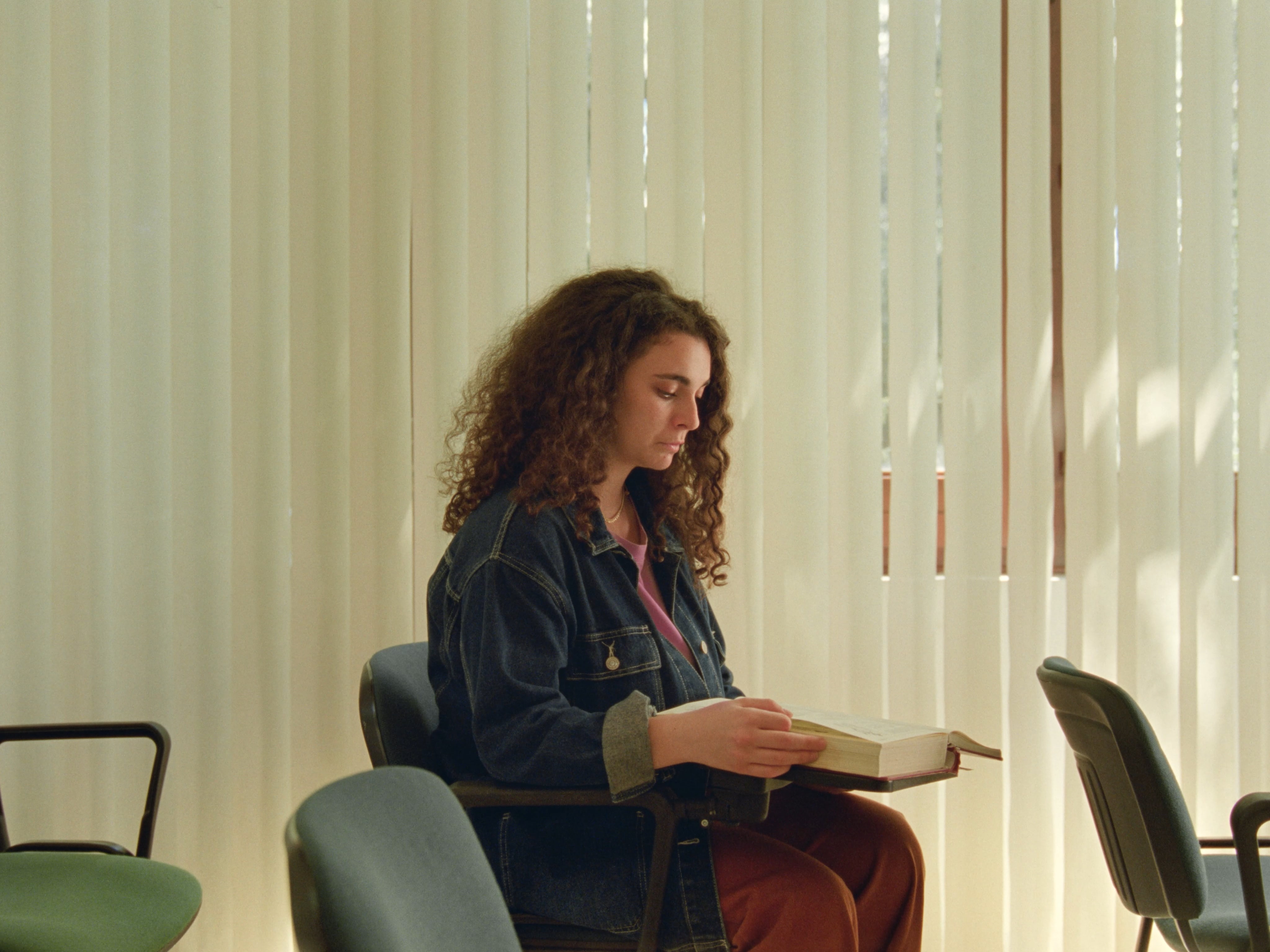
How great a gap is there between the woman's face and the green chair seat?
940 mm

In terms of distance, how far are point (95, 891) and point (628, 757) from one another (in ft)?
2.83

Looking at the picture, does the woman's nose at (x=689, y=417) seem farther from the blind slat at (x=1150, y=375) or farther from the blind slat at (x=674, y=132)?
the blind slat at (x=1150, y=375)

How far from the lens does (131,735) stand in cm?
183

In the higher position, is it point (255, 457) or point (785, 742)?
point (255, 457)

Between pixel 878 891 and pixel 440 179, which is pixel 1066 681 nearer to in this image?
pixel 878 891

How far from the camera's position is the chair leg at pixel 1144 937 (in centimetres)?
185

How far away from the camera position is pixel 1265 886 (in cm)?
176

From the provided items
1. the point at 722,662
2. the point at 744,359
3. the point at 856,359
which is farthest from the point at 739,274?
the point at 722,662

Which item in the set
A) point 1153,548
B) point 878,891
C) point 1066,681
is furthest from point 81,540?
point 1153,548

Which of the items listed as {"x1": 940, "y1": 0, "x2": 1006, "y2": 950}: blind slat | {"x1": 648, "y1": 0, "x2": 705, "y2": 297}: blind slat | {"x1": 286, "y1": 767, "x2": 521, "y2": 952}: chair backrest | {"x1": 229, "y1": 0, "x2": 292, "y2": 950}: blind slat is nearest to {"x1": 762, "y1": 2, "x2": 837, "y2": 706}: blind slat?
{"x1": 648, "y1": 0, "x2": 705, "y2": 297}: blind slat

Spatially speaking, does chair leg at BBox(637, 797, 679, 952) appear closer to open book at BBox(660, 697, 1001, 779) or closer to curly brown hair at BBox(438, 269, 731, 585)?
open book at BBox(660, 697, 1001, 779)

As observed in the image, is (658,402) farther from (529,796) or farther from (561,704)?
(529,796)

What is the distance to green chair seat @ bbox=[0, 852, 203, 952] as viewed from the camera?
1.37 meters

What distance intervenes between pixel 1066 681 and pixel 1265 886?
58 centimetres
